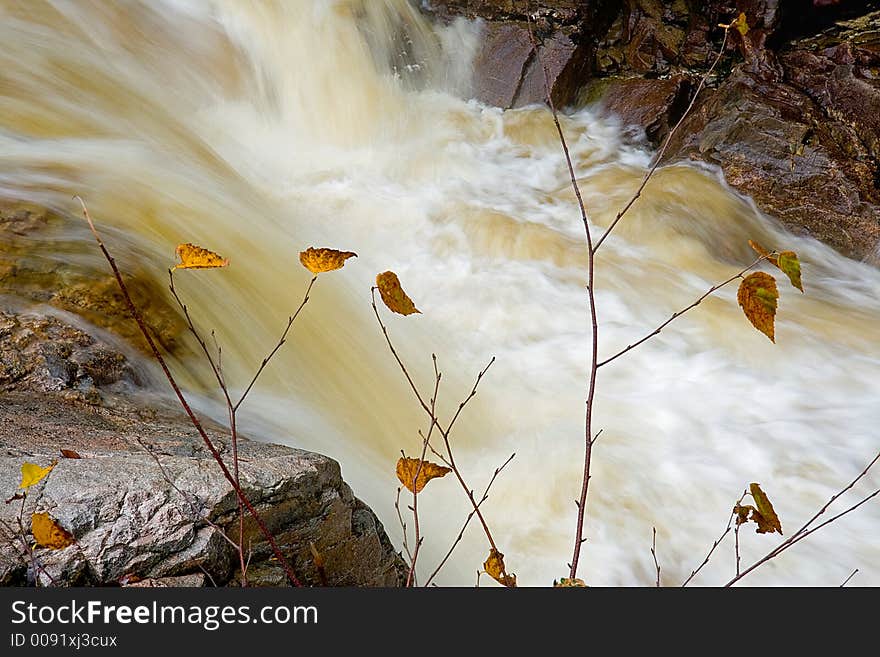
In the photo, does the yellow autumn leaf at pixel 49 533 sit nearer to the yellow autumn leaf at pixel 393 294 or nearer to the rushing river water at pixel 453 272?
the yellow autumn leaf at pixel 393 294

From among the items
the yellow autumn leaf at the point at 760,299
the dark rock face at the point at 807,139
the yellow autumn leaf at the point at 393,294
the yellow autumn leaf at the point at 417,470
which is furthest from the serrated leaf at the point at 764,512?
the dark rock face at the point at 807,139

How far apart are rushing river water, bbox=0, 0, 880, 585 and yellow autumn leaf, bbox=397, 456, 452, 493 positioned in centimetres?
122

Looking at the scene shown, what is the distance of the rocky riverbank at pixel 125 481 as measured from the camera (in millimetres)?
1709

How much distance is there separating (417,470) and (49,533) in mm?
756

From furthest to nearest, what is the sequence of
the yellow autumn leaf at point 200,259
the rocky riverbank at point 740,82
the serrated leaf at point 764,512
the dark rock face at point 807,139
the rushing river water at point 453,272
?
the rocky riverbank at point 740,82 < the dark rock face at point 807,139 < the rushing river water at point 453,272 < the serrated leaf at point 764,512 < the yellow autumn leaf at point 200,259

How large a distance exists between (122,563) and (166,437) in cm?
56

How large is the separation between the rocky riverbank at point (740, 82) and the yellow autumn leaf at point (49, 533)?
18.4 feet

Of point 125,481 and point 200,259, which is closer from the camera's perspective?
point 200,259

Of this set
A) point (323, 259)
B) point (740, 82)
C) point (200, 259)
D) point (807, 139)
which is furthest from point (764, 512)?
point (740, 82)

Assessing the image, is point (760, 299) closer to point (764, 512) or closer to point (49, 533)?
point (764, 512)

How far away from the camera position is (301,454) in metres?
2.18

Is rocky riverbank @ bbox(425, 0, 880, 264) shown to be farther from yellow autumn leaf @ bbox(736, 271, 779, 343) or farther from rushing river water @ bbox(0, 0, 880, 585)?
yellow autumn leaf @ bbox(736, 271, 779, 343)

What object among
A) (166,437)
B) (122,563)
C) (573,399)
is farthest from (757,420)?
(122,563)

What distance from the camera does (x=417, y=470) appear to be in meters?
1.65
